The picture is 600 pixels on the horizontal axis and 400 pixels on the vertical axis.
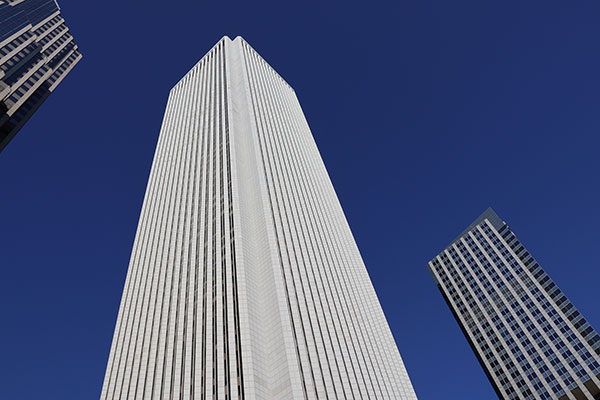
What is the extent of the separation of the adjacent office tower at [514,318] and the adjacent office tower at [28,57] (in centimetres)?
13414

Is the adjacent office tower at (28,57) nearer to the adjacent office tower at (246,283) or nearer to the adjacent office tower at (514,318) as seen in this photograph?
the adjacent office tower at (246,283)

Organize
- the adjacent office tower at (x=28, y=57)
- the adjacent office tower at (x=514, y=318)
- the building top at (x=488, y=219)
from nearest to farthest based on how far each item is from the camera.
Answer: the adjacent office tower at (x=28, y=57)
the adjacent office tower at (x=514, y=318)
the building top at (x=488, y=219)

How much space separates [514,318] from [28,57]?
463ft

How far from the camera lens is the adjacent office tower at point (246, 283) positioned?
5894 cm

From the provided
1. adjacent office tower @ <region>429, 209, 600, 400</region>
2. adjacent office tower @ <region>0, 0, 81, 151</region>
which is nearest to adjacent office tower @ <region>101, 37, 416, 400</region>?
adjacent office tower @ <region>0, 0, 81, 151</region>

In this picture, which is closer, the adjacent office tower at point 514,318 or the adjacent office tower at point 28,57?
the adjacent office tower at point 28,57

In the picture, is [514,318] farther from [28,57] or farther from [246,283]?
[28,57]

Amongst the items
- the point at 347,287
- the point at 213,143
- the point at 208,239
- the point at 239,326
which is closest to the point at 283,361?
the point at 239,326

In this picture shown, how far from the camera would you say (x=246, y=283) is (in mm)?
68750

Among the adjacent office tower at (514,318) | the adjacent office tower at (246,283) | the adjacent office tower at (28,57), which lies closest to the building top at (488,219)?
the adjacent office tower at (514,318)

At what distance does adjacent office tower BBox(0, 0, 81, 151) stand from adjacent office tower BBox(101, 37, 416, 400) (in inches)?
1337

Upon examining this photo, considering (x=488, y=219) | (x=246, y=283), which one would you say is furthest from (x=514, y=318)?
(x=246, y=283)

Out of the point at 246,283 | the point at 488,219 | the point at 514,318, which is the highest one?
the point at 488,219

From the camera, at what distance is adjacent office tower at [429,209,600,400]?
10631 cm
